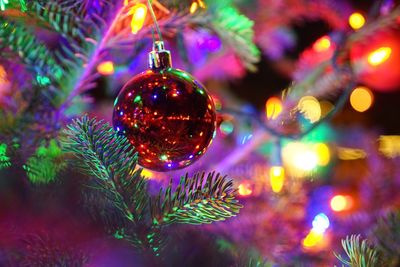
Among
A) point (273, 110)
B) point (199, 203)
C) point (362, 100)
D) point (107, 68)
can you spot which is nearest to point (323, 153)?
point (273, 110)

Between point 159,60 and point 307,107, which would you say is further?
point 307,107

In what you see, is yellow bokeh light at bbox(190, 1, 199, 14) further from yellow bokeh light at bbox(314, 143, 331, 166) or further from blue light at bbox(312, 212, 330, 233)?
yellow bokeh light at bbox(314, 143, 331, 166)

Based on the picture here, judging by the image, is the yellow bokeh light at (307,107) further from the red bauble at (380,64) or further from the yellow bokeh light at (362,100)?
the yellow bokeh light at (362,100)

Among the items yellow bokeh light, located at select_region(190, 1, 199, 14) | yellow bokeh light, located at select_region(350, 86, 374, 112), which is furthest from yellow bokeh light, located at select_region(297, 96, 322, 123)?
yellow bokeh light, located at select_region(350, 86, 374, 112)

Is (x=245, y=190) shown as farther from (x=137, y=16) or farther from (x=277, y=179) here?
(x=137, y=16)

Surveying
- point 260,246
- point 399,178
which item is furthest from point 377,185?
point 260,246

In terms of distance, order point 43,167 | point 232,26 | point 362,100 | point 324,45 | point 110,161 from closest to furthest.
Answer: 1. point 110,161
2. point 43,167
3. point 232,26
4. point 324,45
5. point 362,100
